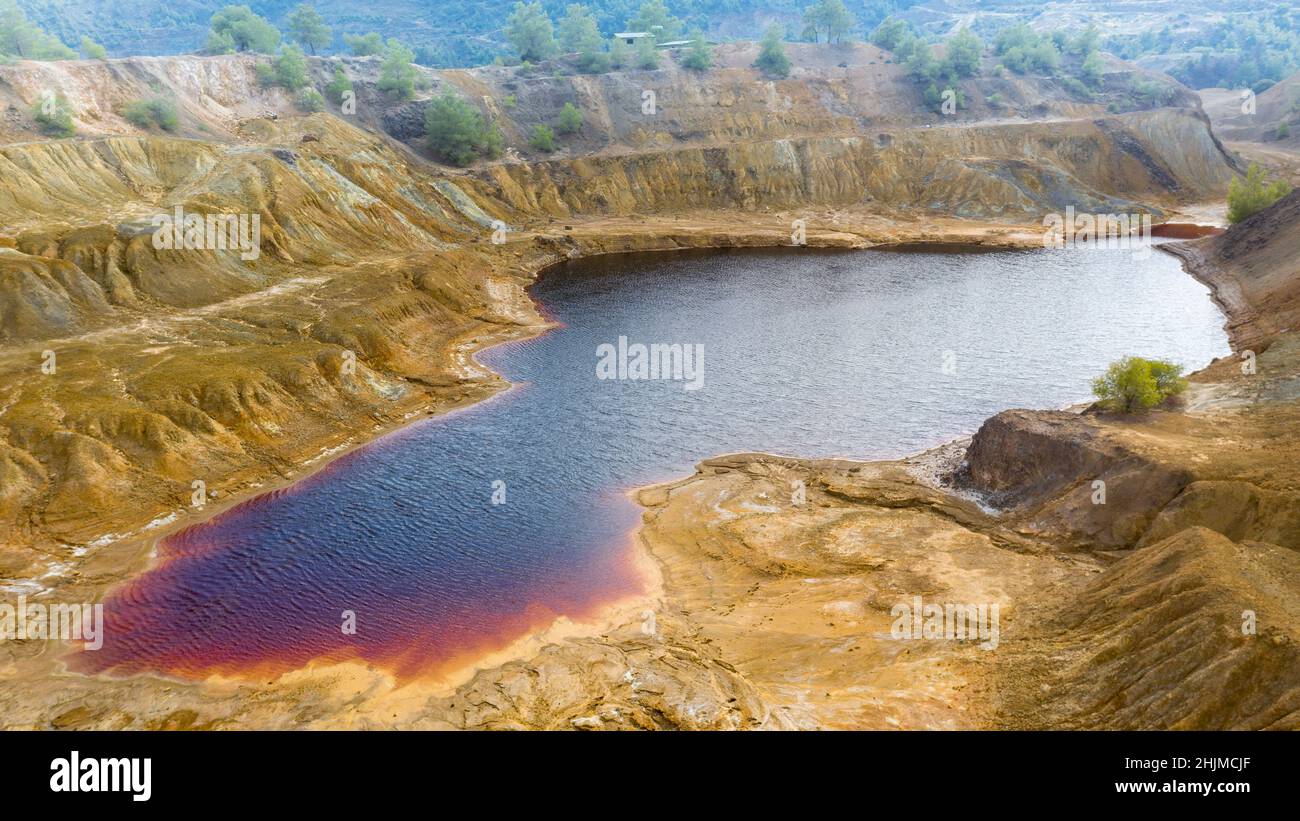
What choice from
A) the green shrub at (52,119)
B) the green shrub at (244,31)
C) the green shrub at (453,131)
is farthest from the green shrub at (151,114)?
the green shrub at (244,31)

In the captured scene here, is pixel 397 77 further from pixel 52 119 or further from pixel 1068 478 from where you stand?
pixel 1068 478

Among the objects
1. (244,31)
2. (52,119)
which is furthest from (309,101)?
A: (244,31)

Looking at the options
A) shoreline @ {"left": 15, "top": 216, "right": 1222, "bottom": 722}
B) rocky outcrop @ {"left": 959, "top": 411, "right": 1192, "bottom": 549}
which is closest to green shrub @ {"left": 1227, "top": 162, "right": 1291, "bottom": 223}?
shoreline @ {"left": 15, "top": 216, "right": 1222, "bottom": 722}

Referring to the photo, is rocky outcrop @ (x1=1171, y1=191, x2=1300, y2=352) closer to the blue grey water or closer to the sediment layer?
the sediment layer

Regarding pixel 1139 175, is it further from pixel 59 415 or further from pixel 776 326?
pixel 59 415

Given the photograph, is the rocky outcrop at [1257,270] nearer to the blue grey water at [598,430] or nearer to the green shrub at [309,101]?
the blue grey water at [598,430]
